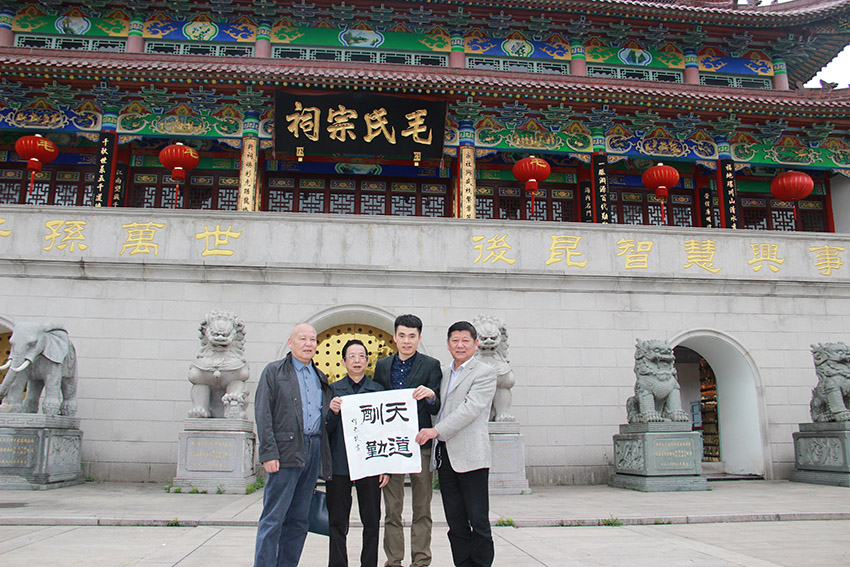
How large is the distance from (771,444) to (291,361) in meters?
9.02

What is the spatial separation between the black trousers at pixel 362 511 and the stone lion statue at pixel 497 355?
4314mm

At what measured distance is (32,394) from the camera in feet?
26.8

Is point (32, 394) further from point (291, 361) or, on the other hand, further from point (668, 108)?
point (668, 108)

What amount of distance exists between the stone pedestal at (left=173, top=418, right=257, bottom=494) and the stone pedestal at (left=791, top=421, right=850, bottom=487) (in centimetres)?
786

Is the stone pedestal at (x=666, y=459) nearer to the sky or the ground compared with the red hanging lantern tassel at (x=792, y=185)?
nearer to the ground

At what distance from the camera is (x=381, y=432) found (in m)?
3.76

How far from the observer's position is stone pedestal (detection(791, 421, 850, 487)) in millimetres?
8633

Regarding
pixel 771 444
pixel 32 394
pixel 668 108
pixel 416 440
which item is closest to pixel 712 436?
pixel 771 444

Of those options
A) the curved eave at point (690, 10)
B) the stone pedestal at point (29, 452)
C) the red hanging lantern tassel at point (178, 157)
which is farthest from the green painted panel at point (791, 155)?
the stone pedestal at point (29, 452)

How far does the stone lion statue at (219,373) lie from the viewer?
7.93m

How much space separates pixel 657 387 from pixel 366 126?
7794mm

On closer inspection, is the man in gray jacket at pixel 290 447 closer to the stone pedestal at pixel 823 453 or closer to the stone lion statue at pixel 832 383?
the stone pedestal at pixel 823 453

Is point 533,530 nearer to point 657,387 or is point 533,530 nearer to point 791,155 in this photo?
point 657,387

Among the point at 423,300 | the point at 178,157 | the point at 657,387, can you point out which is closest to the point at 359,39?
the point at 178,157
